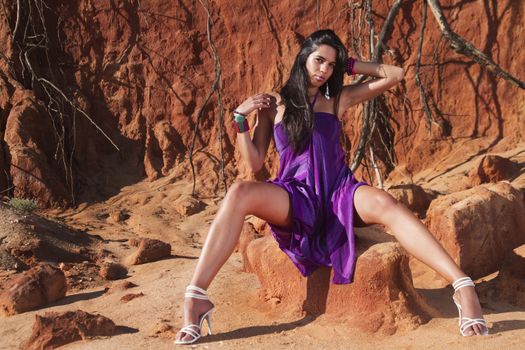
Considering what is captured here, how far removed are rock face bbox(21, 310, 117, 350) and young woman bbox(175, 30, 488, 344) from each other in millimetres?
479

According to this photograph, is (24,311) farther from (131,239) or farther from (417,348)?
(417,348)

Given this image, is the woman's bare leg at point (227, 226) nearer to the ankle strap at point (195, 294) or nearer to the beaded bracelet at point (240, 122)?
the ankle strap at point (195, 294)

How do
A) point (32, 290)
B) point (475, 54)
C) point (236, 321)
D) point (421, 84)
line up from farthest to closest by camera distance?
1. point (421, 84)
2. point (475, 54)
3. point (32, 290)
4. point (236, 321)

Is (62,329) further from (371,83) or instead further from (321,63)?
(371,83)

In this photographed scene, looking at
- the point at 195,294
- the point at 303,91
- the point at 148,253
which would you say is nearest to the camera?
the point at 195,294

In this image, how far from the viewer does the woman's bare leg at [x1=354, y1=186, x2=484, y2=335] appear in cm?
242

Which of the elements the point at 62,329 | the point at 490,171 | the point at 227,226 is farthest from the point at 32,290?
the point at 490,171

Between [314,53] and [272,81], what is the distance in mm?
3503

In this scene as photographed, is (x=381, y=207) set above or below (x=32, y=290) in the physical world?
above

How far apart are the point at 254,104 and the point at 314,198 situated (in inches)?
22.3

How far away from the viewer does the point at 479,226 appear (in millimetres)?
3348

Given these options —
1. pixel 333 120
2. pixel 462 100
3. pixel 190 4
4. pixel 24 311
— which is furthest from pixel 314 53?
pixel 190 4

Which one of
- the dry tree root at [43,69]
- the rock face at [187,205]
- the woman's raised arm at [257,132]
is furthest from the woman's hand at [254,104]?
the dry tree root at [43,69]

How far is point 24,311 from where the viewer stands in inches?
125
